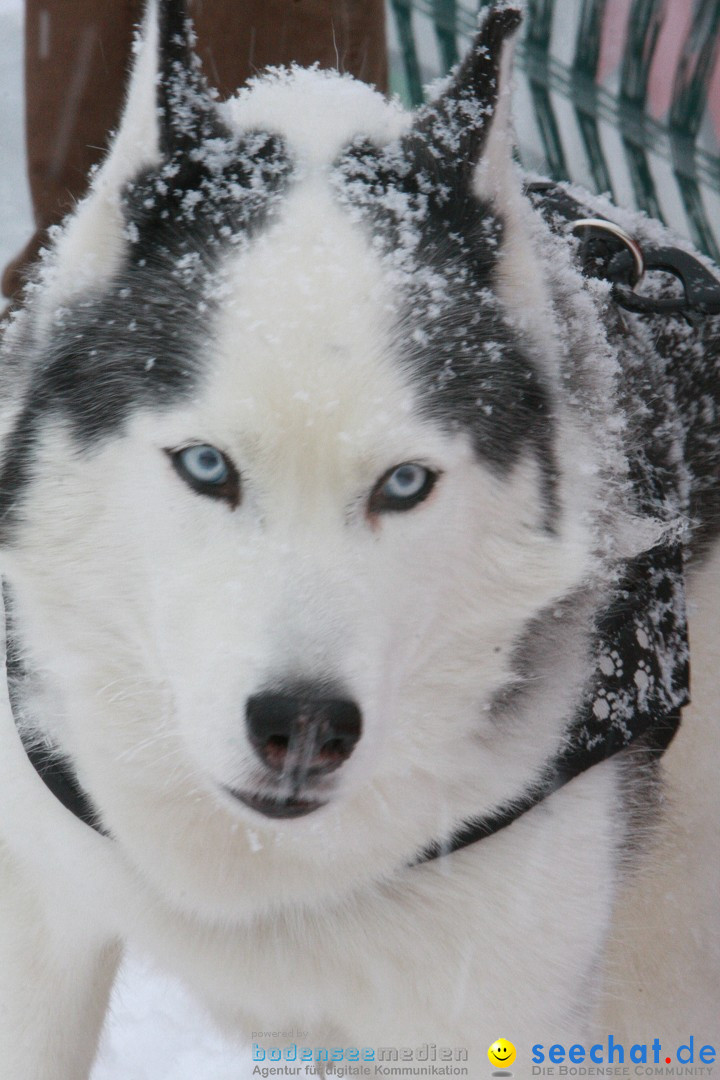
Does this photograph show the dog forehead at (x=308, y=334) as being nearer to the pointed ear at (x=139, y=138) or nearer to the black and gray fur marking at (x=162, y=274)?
the black and gray fur marking at (x=162, y=274)

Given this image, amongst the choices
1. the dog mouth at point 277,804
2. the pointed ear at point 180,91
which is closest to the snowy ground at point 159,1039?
the dog mouth at point 277,804

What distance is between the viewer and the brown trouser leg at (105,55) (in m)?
2.45

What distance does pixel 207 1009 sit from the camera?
189 centimetres

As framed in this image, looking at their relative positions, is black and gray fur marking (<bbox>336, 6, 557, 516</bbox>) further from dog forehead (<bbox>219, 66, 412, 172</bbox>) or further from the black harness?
the black harness

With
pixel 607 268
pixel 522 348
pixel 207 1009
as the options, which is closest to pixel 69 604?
pixel 522 348

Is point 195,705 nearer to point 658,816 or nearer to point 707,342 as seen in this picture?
point 658,816

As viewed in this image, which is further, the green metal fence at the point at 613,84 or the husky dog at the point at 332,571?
the green metal fence at the point at 613,84

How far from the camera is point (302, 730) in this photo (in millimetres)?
1134

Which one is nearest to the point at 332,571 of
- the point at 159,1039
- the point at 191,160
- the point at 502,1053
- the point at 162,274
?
the point at 162,274

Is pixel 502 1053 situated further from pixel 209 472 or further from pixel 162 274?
pixel 162 274

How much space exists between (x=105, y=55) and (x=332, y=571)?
2077 mm

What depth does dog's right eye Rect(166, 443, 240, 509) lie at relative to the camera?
1242 mm

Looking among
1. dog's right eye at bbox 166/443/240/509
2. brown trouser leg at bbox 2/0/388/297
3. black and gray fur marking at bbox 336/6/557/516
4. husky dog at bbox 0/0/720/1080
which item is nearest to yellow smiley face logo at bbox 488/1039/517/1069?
husky dog at bbox 0/0/720/1080

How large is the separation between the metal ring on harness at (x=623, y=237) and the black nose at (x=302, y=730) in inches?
40.4
